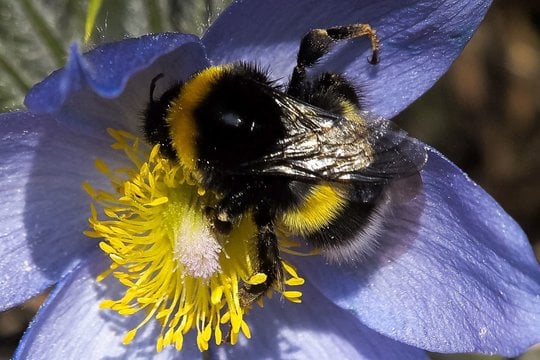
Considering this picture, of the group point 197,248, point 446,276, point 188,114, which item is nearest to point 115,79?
point 188,114

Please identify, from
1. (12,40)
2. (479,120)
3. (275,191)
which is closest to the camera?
(275,191)

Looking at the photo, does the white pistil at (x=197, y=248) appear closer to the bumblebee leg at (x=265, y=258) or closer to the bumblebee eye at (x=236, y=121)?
the bumblebee leg at (x=265, y=258)

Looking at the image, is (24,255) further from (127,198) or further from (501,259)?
(501,259)

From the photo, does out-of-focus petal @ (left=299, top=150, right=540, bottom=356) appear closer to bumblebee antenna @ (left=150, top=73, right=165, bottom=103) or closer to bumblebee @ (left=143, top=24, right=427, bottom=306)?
bumblebee @ (left=143, top=24, right=427, bottom=306)

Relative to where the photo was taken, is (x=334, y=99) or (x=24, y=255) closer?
(x=334, y=99)

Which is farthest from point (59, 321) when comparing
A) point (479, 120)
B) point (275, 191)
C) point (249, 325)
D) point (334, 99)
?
point (479, 120)

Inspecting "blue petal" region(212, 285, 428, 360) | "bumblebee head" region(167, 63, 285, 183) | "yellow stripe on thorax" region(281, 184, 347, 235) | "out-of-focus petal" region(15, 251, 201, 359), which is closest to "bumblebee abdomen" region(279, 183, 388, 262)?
"yellow stripe on thorax" region(281, 184, 347, 235)

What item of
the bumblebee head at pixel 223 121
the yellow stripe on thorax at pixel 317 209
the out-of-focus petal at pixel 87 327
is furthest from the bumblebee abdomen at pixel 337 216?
the out-of-focus petal at pixel 87 327

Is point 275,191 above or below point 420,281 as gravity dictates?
above
